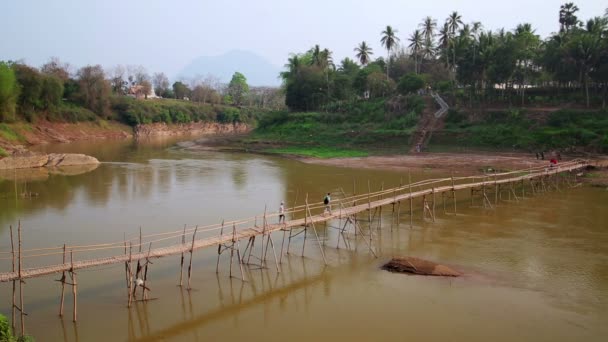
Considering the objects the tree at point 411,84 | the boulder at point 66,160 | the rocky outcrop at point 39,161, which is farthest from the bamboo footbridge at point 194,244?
the tree at point 411,84

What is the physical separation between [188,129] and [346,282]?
3409 inches

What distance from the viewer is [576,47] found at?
4347 cm

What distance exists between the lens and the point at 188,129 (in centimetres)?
9725

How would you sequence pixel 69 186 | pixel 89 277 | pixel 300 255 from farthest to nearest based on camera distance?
1. pixel 69 186
2. pixel 300 255
3. pixel 89 277

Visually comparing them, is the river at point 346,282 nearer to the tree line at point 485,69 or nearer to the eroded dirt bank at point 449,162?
the eroded dirt bank at point 449,162

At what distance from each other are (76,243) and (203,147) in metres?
43.0

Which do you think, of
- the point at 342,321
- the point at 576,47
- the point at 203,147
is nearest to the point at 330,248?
the point at 342,321

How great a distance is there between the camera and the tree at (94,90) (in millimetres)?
77875

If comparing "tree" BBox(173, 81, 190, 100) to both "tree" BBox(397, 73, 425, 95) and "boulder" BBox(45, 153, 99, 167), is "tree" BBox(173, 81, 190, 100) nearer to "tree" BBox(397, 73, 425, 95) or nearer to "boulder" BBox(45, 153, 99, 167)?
"tree" BBox(397, 73, 425, 95)

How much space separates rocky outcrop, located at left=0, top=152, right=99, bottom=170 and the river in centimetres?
1061

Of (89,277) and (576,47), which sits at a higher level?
(576,47)

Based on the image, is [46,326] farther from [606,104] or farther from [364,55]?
[364,55]

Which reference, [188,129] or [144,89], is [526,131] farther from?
[144,89]

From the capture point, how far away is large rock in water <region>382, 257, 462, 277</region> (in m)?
15.3
